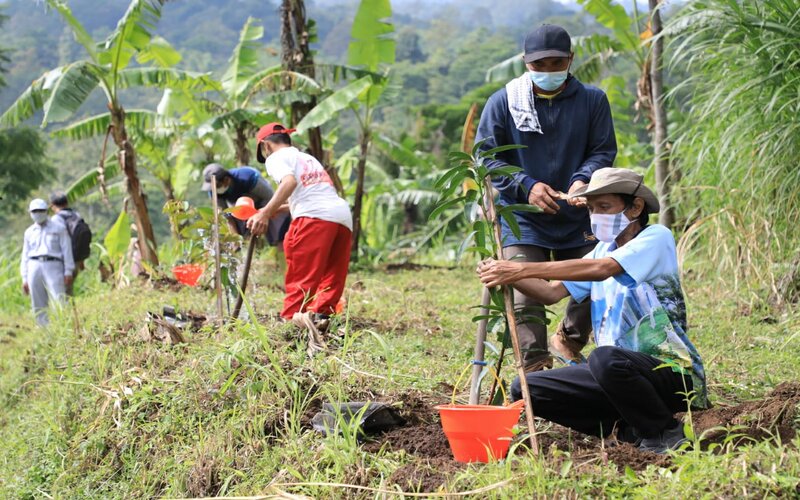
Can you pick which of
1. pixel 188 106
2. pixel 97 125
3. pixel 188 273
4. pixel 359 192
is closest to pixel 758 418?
pixel 188 273

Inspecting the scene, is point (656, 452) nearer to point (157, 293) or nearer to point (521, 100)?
point (521, 100)

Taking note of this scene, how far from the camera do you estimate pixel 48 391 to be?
671cm

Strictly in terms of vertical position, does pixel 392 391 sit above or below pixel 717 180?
below

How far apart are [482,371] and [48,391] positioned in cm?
414

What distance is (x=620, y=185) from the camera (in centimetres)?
370

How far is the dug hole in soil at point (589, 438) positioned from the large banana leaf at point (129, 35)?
8044 millimetres

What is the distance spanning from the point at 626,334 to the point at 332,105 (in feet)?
26.0

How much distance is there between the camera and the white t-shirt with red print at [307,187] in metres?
6.38

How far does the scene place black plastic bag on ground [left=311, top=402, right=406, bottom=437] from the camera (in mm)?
4008

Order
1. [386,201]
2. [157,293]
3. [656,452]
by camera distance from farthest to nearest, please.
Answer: [386,201] → [157,293] → [656,452]

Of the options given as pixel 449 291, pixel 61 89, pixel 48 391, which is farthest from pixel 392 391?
pixel 61 89

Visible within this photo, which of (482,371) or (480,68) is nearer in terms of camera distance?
(482,371)

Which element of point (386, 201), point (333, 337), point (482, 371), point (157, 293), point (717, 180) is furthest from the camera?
point (386, 201)

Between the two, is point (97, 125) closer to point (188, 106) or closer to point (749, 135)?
point (188, 106)
